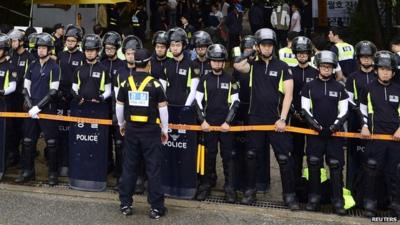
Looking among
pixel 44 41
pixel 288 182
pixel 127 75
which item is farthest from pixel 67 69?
pixel 288 182

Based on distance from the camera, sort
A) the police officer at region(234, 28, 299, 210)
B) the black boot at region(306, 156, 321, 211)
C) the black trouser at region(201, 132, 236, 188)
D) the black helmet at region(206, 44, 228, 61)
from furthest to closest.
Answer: the black trouser at region(201, 132, 236, 188)
the black helmet at region(206, 44, 228, 61)
the police officer at region(234, 28, 299, 210)
the black boot at region(306, 156, 321, 211)

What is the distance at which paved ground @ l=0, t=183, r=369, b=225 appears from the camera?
772cm

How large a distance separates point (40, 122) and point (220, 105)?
9.09ft

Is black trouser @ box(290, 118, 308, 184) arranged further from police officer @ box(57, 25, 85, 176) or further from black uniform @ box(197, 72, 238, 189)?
police officer @ box(57, 25, 85, 176)

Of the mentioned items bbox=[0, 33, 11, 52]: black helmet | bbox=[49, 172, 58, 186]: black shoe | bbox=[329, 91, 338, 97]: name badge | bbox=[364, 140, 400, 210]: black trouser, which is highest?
bbox=[0, 33, 11, 52]: black helmet

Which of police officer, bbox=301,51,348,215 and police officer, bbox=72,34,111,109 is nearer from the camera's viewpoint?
police officer, bbox=301,51,348,215

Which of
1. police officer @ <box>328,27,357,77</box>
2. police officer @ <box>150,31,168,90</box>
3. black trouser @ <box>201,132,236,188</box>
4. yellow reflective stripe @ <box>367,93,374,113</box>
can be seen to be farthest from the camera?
police officer @ <box>328,27,357,77</box>

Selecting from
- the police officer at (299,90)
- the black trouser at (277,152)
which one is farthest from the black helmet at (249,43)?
the black trouser at (277,152)

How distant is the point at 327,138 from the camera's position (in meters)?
7.91

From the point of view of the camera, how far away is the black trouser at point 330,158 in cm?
789

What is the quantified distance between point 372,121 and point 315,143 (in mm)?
785

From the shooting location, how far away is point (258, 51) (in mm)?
8234

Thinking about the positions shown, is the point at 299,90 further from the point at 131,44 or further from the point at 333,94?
the point at 131,44

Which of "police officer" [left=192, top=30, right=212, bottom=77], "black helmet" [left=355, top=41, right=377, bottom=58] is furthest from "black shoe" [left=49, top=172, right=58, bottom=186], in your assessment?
"black helmet" [left=355, top=41, right=377, bottom=58]
